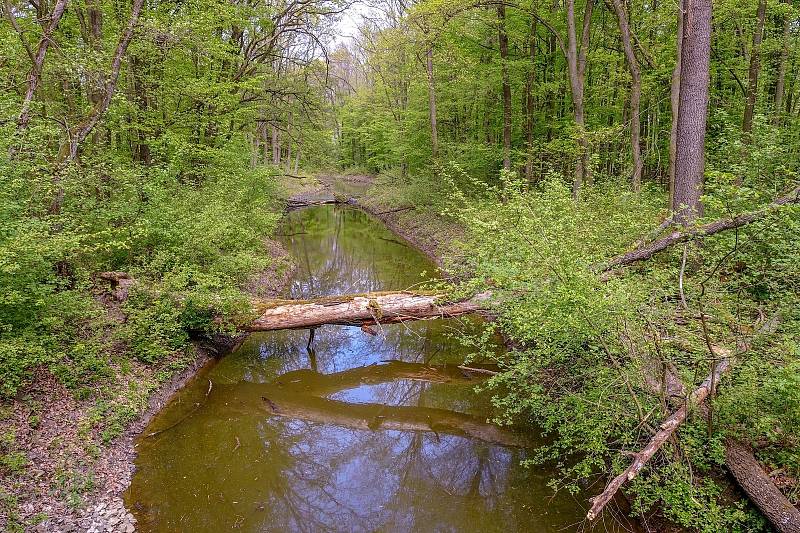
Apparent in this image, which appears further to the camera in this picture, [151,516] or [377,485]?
[377,485]

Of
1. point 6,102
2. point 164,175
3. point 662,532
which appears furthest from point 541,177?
point 6,102

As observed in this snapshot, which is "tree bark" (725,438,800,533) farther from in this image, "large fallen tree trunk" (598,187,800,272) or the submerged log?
the submerged log

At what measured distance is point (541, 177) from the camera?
15.8 m

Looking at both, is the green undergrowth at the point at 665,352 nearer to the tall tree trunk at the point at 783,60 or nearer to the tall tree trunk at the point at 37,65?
the tall tree trunk at the point at 37,65

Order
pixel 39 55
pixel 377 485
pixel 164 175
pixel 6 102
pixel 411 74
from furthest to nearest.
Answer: pixel 411 74, pixel 164 175, pixel 39 55, pixel 6 102, pixel 377 485

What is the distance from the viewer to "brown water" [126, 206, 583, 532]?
5.12 metres

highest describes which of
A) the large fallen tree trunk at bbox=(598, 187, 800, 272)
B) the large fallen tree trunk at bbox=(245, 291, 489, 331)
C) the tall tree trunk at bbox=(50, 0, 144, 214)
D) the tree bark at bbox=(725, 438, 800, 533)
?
the tall tree trunk at bbox=(50, 0, 144, 214)

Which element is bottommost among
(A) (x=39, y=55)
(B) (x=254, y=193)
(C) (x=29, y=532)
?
(C) (x=29, y=532)

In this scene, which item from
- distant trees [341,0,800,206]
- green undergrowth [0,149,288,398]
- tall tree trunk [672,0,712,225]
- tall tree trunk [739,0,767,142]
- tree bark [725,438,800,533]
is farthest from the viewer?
distant trees [341,0,800,206]

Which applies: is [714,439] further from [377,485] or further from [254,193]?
[254,193]

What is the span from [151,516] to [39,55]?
274 inches

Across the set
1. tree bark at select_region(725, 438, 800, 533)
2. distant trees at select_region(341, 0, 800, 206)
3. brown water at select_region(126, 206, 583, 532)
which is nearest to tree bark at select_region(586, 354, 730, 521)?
tree bark at select_region(725, 438, 800, 533)

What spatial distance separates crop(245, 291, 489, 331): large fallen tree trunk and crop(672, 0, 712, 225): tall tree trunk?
3.60 meters

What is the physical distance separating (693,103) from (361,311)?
6312 mm
